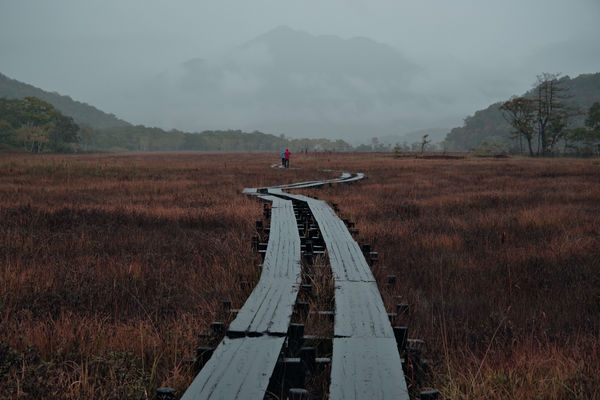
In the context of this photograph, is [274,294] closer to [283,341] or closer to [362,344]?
[283,341]

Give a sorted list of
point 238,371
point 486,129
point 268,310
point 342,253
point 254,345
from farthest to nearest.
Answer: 1. point 486,129
2. point 342,253
3. point 268,310
4. point 254,345
5. point 238,371

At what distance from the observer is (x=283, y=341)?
97.2 inches

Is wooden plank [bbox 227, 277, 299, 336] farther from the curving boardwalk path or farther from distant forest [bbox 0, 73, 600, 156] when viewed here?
distant forest [bbox 0, 73, 600, 156]

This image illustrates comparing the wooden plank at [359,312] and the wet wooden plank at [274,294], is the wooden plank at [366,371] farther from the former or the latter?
the wet wooden plank at [274,294]

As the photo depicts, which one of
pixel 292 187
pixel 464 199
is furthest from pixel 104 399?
pixel 292 187

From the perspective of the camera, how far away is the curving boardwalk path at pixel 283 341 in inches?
78.4

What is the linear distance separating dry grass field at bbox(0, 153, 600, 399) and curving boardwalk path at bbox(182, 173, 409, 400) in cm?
31

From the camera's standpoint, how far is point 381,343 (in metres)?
2.46

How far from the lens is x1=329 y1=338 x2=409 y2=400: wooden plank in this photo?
196cm

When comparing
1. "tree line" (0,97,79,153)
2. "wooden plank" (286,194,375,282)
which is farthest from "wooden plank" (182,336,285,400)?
"tree line" (0,97,79,153)

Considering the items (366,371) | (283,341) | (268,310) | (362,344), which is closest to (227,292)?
(268,310)

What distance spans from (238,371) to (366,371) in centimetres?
69

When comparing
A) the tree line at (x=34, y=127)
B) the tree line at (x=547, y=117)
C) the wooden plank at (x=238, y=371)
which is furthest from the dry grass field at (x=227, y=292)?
the tree line at (x=34, y=127)

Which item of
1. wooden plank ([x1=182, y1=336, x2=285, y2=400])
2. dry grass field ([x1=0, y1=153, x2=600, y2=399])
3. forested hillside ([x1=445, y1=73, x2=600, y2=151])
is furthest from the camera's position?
forested hillside ([x1=445, y1=73, x2=600, y2=151])
